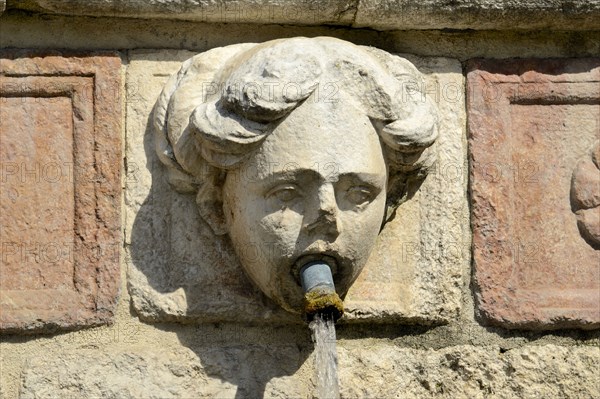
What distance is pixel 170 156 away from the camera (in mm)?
2852

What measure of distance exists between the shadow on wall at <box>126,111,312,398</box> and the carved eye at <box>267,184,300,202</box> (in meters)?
0.20

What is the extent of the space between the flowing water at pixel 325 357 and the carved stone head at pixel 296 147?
0.29 feet

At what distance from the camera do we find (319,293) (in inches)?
105

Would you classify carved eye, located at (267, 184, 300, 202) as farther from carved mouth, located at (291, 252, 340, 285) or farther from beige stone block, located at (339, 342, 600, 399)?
beige stone block, located at (339, 342, 600, 399)

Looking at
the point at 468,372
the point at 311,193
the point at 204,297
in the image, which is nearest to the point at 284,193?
the point at 311,193

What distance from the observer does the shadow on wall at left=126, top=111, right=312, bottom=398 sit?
2844mm

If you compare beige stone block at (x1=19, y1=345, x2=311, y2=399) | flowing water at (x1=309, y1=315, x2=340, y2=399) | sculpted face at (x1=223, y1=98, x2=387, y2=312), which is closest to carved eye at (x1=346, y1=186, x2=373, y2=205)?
sculpted face at (x1=223, y1=98, x2=387, y2=312)

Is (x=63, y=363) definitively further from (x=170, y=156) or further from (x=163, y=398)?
(x=170, y=156)

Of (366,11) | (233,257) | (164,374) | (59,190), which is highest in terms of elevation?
(366,11)

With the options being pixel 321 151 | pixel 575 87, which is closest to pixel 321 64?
pixel 321 151

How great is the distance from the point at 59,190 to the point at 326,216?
0.53 m

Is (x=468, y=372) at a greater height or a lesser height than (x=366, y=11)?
lesser

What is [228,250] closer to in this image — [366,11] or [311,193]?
[311,193]

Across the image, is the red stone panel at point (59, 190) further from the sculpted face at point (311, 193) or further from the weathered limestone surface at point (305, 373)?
the sculpted face at point (311, 193)
